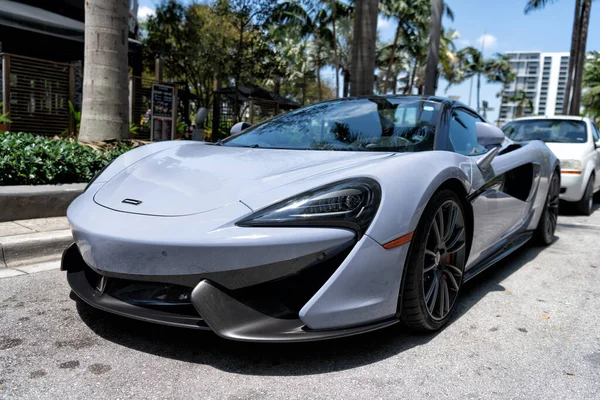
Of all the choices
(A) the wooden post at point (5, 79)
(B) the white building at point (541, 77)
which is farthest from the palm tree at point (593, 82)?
(B) the white building at point (541, 77)

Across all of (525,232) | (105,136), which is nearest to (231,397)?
(525,232)

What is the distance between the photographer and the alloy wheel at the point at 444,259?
235 cm

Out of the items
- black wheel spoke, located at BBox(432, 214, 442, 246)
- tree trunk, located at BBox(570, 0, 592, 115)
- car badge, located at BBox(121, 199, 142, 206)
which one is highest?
tree trunk, located at BBox(570, 0, 592, 115)

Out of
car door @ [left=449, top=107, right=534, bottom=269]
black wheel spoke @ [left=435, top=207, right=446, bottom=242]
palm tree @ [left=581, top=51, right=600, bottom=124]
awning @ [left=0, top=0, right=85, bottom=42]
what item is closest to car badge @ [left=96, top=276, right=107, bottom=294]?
black wheel spoke @ [left=435, top=207, right=446, bottom=242]

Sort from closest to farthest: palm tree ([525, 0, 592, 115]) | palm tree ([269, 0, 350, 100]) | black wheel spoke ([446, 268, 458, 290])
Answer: black wheel spoke ([446, 268, 458, 290]), palm tree ([525, 0, 592, 115]), palm tree ([269, 0, 350, 100])

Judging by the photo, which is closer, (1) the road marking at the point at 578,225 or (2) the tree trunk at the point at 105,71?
(2) the tree trunk at the point at 105,71

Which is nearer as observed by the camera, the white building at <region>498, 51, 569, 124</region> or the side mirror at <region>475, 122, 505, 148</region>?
the side mirror at <region>475, 122, 505, 148</region>

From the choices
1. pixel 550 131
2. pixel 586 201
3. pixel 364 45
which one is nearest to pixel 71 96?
pixel 364 45

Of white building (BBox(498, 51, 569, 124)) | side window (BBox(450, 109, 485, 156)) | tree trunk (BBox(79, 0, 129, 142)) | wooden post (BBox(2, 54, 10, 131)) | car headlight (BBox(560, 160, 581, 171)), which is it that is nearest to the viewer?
side window (BBox(450, 109, 485, 156))

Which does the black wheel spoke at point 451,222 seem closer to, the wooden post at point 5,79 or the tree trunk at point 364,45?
the tree trunk at point 364,45

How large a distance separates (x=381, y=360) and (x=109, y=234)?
1.25m

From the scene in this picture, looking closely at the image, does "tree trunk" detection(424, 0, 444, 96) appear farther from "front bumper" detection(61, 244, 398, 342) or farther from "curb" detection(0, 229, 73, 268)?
"front bumper" detection(61, 244, 398, 342)

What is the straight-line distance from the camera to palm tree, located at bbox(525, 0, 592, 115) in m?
18.7

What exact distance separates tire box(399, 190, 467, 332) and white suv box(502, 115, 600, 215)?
4463 millimetres
